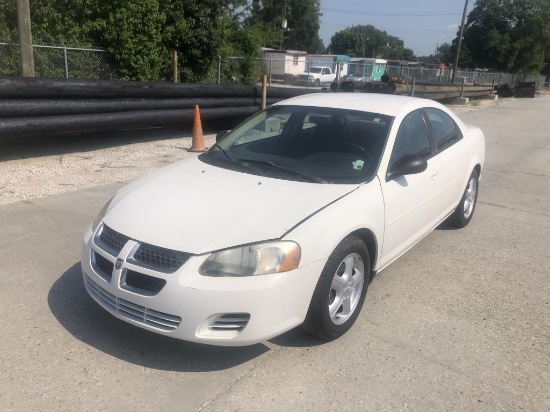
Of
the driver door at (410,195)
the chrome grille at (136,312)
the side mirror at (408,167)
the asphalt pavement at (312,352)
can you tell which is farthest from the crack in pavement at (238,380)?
the side mirror at (408,167)

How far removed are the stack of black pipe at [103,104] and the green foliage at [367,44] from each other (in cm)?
11640

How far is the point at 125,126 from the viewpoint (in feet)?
30.6

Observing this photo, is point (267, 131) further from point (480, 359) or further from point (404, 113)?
point (480, 359)

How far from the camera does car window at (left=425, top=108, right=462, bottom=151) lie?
15.7ft

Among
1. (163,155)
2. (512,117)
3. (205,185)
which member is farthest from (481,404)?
(512,117)

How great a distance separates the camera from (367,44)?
148375 millimetres

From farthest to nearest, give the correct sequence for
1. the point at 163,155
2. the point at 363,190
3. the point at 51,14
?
1. the point at 51,14
2. the point at 163,155
3. the point at 363,190

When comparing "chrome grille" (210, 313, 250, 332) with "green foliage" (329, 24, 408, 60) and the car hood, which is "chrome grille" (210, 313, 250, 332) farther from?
"green foliage" (329, 24, 408, 60)

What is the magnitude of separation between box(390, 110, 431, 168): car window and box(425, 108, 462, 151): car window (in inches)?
8.4

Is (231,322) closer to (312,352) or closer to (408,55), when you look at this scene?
(312,352)

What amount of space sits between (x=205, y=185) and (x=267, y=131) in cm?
113

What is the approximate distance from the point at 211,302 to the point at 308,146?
178 cm

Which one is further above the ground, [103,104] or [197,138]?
[103,104]

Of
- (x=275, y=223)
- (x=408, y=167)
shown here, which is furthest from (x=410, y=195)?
(x=275, y=223)
